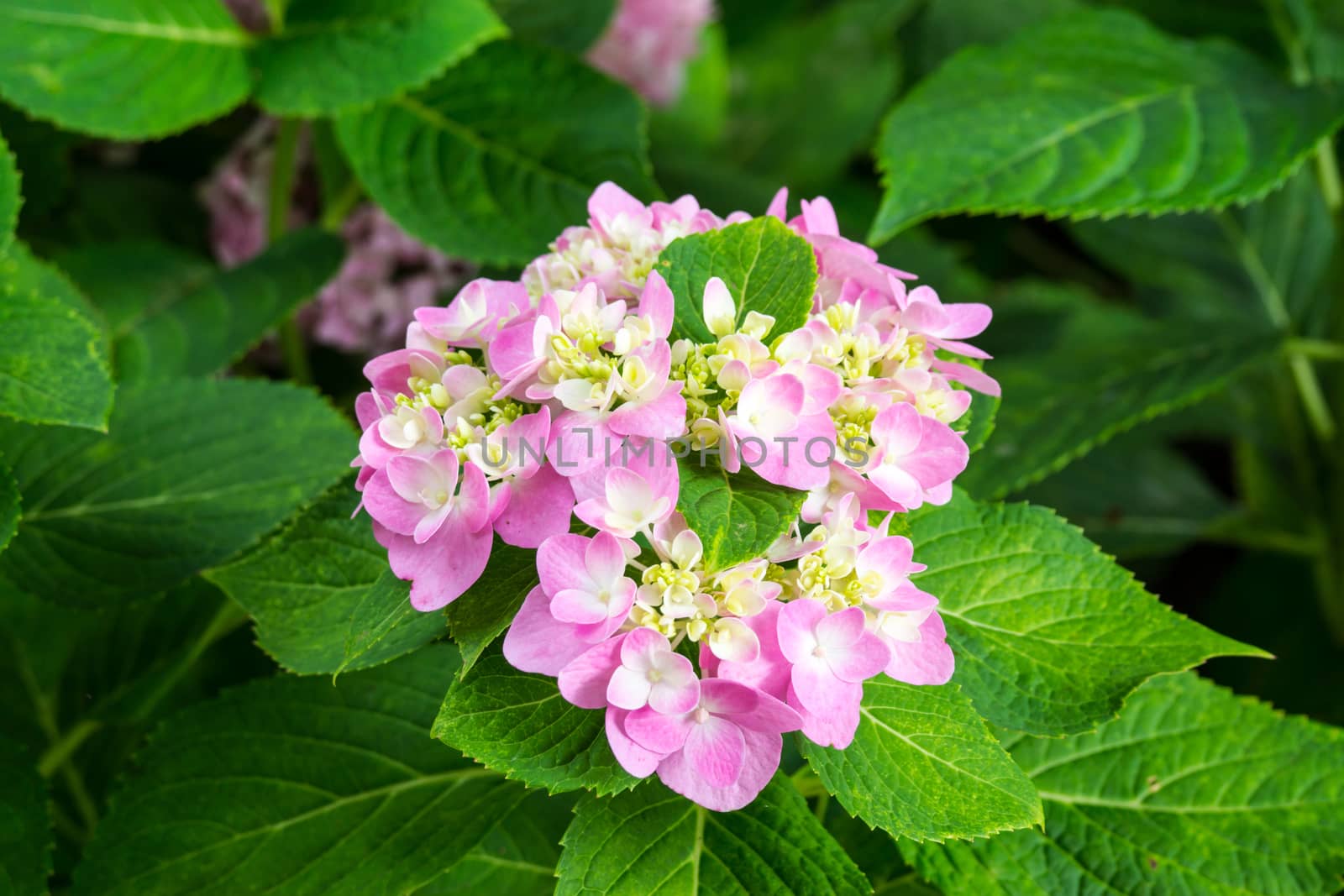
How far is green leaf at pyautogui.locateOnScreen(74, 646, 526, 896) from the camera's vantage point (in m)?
0.62

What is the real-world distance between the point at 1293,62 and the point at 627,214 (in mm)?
923

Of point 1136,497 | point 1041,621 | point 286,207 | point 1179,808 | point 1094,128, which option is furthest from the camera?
point 1136,497

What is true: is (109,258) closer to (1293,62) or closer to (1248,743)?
(1248,743)

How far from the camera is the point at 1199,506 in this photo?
1307 mm

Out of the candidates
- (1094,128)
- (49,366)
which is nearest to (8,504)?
(49,366)

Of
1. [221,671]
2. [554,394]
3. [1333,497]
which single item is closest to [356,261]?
[221,671]

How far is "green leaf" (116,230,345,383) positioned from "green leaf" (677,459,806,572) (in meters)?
0.65

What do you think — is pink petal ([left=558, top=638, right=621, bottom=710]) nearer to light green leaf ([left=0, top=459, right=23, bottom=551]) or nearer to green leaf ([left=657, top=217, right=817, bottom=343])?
green leaf ([left=657, top=217, right=817, bottom=343])

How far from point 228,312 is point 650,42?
65cm

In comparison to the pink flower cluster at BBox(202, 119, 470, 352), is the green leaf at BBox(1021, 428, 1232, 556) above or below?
below

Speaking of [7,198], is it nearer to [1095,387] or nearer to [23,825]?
[23,825]

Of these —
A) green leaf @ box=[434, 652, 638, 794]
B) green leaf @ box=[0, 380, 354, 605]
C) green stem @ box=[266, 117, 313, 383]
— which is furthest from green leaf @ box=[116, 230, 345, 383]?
green leaf @ box=[434, 652, 638, 794]

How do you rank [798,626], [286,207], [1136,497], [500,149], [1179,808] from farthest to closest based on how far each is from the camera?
[1136,497] < [286,207] < [500,149] < [1179,808] < [798,626]

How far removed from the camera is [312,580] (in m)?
0.62
